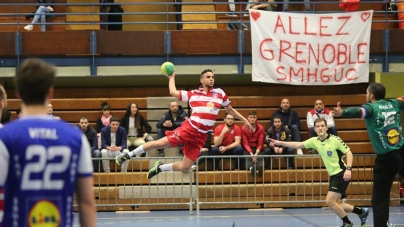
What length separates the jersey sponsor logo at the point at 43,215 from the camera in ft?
12.2

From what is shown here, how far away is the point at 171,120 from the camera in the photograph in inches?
658

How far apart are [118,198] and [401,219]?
610 centimetres

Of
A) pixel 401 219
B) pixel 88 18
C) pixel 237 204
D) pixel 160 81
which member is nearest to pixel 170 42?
pixel 160 81

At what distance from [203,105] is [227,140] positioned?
202 inches

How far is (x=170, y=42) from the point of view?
57.7 feet

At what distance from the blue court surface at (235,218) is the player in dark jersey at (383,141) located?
→ 2830mm

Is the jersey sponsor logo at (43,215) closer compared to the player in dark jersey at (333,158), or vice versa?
the jersey sponsor logo at (43,215)

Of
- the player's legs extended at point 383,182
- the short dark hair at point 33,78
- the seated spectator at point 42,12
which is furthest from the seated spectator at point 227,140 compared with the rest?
the short dark hair at point 33,78

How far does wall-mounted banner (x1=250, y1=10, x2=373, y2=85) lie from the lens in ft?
55.8

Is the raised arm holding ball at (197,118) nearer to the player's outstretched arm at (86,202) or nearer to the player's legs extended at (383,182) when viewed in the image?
the player's legs extended at (383,182)

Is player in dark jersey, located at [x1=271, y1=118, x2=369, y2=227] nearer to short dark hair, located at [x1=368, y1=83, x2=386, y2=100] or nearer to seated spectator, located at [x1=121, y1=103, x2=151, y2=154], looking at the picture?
short dark hair, located at [x1=368, y1=83, x2=386, y2=100]

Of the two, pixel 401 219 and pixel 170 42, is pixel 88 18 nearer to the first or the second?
pixel 170 42

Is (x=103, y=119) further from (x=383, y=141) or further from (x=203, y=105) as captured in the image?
(x=383, y=141)

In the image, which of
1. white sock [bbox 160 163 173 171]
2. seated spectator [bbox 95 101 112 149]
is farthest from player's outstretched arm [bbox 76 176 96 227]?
seated spectator [bbox 95 101 112 149]
